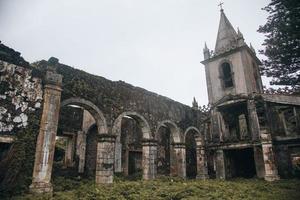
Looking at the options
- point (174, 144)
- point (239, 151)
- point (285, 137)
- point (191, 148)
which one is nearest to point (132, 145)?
point (174, 144)

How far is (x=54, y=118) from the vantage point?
952 cm

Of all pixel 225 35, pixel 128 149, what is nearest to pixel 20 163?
pixel 128 149

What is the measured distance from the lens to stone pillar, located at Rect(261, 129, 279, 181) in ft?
48.2

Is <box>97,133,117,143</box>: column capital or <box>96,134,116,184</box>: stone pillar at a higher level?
<box>97,133,117,143</box>: column capital

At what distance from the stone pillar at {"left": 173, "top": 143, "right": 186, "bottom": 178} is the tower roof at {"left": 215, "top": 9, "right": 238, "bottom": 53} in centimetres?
1014

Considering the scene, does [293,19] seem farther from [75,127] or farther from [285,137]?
[75,127]

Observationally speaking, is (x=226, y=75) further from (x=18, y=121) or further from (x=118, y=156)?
(x=18, y=121)

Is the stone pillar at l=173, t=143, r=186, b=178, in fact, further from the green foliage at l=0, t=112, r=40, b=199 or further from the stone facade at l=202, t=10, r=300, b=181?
the green foliage at l=0, t=112, r=40, b=199

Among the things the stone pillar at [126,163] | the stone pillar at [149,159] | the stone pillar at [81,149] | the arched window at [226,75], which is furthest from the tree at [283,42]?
the stone pillar at [81,149]

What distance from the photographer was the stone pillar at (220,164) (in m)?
17.4

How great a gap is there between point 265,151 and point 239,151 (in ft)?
13.3

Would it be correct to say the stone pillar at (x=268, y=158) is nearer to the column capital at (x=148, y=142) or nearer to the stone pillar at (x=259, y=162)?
the stone pillar at (x=259, y=162)

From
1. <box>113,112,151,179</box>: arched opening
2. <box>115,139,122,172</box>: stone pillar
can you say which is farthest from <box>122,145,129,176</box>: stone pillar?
<box>115,139,122,172</box>: stone pillar

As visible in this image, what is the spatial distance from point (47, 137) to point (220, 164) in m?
13.3
